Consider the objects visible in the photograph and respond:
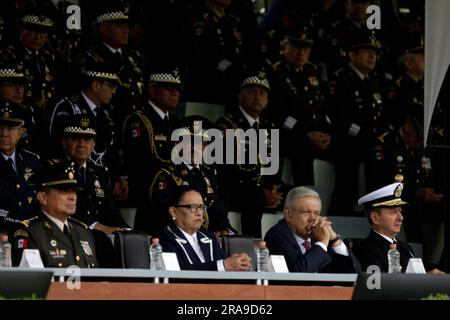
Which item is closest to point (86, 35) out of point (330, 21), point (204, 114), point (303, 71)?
point (204, 114)

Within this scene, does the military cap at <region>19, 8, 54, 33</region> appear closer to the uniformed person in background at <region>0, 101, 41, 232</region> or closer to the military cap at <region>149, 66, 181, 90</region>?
the military cap at <region>149, 66, 181, 90</region>

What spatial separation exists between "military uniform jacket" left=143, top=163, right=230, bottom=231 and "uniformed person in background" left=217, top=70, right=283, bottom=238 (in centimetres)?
38

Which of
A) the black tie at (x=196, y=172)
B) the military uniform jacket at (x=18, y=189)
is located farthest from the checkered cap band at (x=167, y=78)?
the military uniform jacket at (x=18, y=189)

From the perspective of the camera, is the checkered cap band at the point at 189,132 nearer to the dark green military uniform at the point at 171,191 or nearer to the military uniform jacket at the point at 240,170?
the dark green military uniform at the point at 171,191

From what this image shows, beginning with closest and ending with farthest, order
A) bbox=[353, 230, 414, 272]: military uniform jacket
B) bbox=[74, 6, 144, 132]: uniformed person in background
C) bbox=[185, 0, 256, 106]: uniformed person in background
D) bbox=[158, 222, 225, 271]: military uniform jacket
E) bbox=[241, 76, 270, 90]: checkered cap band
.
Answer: bbox=[158, 222, 225, 271]: military uniform jacket < bbox=[353, 230, 414, 272]: military uniform jacket < bbox=[74, 6, 144, 132]: uniformed person in background < bbox=[241, 76, 270, 90]: checkered cap band < bbox=[185, 0, 256, 106]: uniformed person in background

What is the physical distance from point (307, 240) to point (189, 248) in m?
0.73

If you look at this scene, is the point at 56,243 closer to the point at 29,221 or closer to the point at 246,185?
the point at 29,221

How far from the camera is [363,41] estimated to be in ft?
38.4

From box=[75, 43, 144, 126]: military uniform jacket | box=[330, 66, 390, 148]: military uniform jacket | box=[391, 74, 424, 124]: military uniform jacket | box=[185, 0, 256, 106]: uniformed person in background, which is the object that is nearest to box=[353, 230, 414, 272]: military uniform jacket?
box=[75, 43, 144, 126]: military uniform jacket

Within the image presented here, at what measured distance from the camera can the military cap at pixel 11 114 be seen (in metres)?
8.56

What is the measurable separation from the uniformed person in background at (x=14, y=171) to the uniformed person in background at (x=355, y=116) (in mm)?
2908

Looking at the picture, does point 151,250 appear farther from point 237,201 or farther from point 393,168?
point 393,168

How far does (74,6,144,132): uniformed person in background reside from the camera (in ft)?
33.3

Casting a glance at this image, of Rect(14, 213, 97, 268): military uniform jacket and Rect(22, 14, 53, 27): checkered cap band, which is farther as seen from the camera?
Rect(22, 14, 53, 27): checkered cap band
